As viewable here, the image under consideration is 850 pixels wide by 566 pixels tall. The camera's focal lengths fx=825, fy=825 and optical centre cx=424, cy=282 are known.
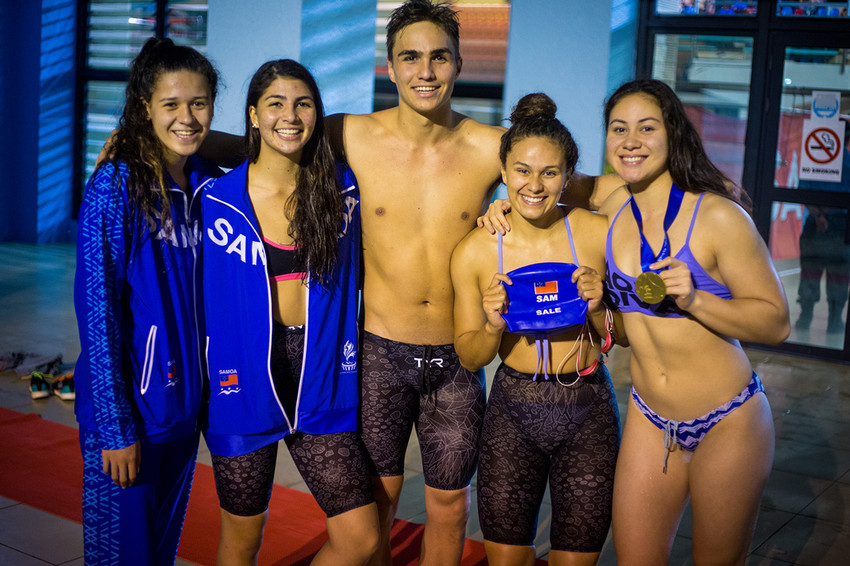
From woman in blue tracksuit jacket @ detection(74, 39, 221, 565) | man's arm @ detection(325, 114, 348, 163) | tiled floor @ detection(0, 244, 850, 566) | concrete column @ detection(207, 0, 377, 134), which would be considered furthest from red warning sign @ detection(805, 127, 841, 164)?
woman in blue tracksuit jacket @ detection(74, 39, 221, 565)

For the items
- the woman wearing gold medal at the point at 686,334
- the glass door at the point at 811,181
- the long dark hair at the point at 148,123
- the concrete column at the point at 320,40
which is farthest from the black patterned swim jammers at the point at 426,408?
the concrete column at the point at 320,40

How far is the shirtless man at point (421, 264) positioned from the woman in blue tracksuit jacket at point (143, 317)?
59 centimetres

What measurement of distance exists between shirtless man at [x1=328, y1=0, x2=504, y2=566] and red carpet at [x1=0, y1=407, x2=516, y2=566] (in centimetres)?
60

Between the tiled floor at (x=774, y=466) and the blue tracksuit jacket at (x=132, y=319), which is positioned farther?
the tiled floor at (x=774, y=466)

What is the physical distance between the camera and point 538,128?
2.30m

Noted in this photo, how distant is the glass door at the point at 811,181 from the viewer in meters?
6.90

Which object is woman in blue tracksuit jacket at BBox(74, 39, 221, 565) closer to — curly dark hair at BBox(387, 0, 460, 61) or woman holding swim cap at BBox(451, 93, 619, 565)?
curly dark hair at BBox(387, 0, 460, 61)

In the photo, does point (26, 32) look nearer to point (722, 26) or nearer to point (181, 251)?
point (722, 26)

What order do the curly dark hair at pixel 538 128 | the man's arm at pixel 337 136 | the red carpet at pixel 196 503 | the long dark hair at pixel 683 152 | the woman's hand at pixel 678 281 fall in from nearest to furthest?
the woman's hand at pixel 678 281, the long dark hair at pixel 683 152, the curly dark hair at pixel 538 128, the man's arm at pixel 337 136, the red carpet at pixel 196 503

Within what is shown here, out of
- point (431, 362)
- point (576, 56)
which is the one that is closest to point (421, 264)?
point (431, 362)

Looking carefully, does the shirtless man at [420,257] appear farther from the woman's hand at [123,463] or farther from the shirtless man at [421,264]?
the woman's hand at [123,463]

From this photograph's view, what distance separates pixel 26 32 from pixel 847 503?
11.1 m

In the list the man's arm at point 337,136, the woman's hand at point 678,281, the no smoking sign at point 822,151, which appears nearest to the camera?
the woman's hand at point 678,281

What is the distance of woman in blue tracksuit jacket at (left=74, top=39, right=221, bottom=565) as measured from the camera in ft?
6.64
